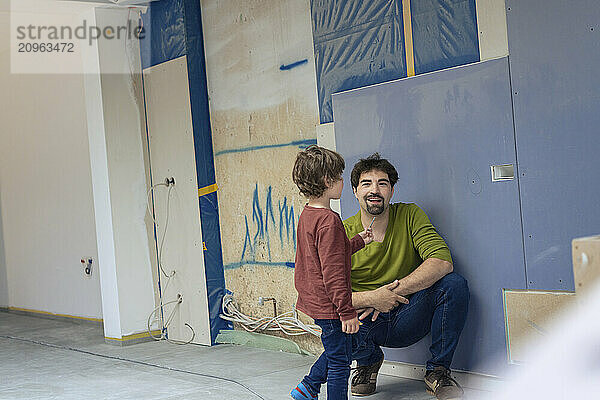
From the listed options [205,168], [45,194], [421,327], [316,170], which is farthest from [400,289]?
[45,194]

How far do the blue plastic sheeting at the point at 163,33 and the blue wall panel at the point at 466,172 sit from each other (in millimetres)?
1821

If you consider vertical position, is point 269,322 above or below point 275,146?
below

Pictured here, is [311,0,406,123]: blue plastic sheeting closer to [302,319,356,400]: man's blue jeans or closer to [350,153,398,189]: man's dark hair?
[350,153,398,189]: man's dark hair

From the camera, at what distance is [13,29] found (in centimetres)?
686

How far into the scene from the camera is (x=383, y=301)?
10.4 feet

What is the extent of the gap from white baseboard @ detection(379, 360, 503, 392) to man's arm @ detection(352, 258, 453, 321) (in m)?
0.43

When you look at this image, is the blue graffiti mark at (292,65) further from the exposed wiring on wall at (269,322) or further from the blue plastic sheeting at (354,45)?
the exposed wiring on wall at (269,322)

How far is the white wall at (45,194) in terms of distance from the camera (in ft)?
20.3

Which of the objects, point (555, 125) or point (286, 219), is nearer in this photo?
point (555, 125)

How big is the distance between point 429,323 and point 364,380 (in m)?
0.39

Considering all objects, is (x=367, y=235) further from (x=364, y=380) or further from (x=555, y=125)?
(x=555, y=125)

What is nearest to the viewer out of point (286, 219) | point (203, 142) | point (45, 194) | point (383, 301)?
→ point (383, 301)

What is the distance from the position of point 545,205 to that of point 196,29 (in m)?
2.74

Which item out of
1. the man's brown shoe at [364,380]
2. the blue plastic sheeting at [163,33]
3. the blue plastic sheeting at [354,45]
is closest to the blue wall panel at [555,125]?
the blue plastic sheeting at [354,45]
